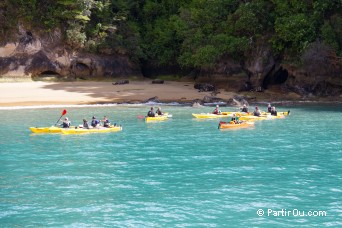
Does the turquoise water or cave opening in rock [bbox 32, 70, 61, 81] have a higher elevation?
cave opening in rock [bbox 32, 70, 61, 81]

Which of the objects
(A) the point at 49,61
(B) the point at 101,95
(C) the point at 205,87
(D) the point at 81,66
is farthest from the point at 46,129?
(D) the point at 81,66

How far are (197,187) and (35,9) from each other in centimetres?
4209

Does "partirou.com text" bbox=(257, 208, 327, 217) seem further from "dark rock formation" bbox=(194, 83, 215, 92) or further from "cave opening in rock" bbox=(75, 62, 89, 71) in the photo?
"cave opening in rock" bbox=(75, 62, 89, 71)

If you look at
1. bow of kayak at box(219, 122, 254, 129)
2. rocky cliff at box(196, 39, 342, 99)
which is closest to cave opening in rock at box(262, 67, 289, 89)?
rocky cliff at box(196, 39, 342, 99)

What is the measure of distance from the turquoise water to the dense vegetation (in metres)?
17.3

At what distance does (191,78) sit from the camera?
57531mm

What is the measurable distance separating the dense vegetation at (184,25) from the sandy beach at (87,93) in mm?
4102

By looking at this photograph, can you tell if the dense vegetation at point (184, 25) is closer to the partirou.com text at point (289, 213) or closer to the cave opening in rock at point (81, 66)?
the cave opening in rock at point (81, 66)

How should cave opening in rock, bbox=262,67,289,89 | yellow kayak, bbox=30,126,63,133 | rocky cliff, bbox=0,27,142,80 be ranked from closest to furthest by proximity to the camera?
yellow kayak, bbox=30,126,63,133, cave opening in rock, bbox=262,67,289,89, rocky cliff, bbox=0,27,142,80

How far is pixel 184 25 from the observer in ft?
173

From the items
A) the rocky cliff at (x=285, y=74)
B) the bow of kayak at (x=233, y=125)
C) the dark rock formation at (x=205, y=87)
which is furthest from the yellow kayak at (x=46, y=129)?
the rocky cliff at (x=285, y=74)

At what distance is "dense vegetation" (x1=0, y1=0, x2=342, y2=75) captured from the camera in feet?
145

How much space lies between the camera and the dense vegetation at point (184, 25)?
145 feet

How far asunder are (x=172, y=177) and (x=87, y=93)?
95.9ft
